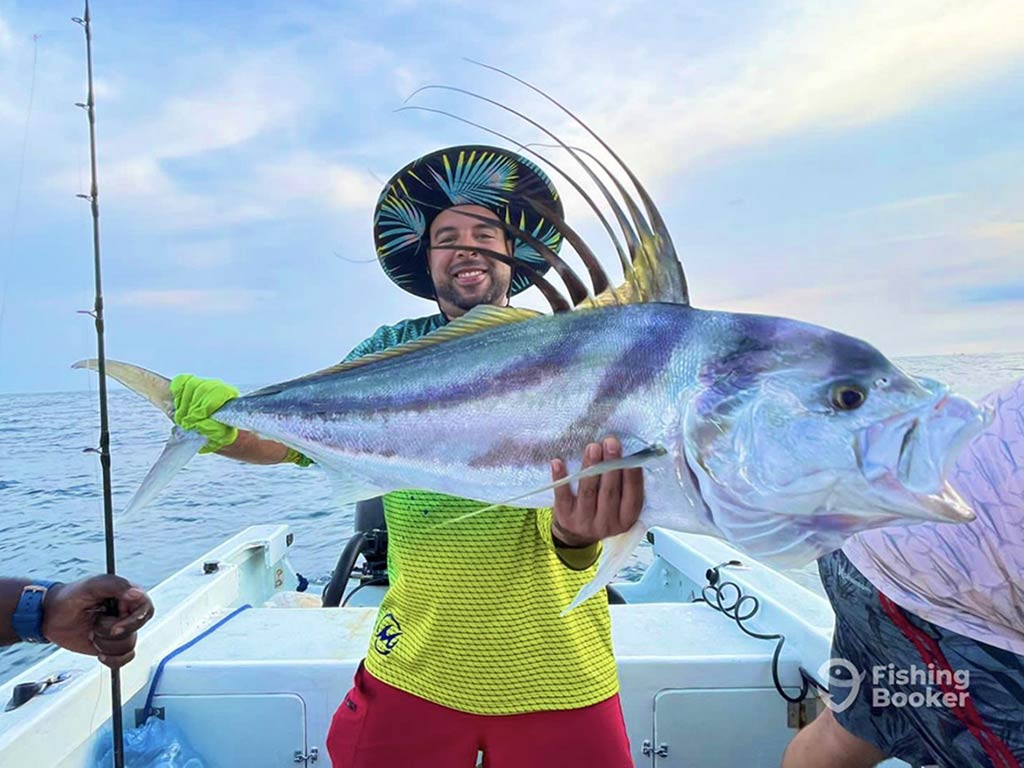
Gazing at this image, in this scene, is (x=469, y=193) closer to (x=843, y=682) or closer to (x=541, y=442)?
(x=541, y=442)

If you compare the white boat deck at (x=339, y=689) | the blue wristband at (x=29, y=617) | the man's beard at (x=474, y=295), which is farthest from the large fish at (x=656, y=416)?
the white boat deck at (x=339, y=689)

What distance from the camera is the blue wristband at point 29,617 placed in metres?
1.86

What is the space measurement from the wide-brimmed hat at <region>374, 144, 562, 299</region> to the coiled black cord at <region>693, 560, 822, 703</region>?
1.95m

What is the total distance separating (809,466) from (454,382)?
0.76 metres

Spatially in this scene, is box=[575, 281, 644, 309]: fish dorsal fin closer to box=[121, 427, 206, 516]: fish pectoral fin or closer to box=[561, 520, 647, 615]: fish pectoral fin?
box=[561, 520, 647, 615]: fish pectoral fin

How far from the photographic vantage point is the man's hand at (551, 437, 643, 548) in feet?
4.43

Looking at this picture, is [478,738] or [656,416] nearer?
[656,416]

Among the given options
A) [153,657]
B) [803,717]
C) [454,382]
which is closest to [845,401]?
[454,382]

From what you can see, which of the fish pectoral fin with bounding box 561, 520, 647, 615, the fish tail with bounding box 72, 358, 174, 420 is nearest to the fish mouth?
the fish pectoral fin with bounding box 561, 520, 647, 615

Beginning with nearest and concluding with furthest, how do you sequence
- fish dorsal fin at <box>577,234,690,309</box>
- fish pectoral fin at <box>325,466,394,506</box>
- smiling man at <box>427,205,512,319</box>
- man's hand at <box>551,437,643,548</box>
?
man's hand at <box>551,437,643,548</box>, fish dorsal fin at <box>577,234,690,309</box>, fish pectoral fin at <box>325,466,394,506</box>, smiling man at <box>427,205,512,319</box>

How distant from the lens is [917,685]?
175cm

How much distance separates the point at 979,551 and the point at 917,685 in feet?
1.61

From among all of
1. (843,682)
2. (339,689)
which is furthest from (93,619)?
(843,682)

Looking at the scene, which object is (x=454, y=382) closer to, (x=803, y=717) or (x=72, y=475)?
(x=803, y=717)
